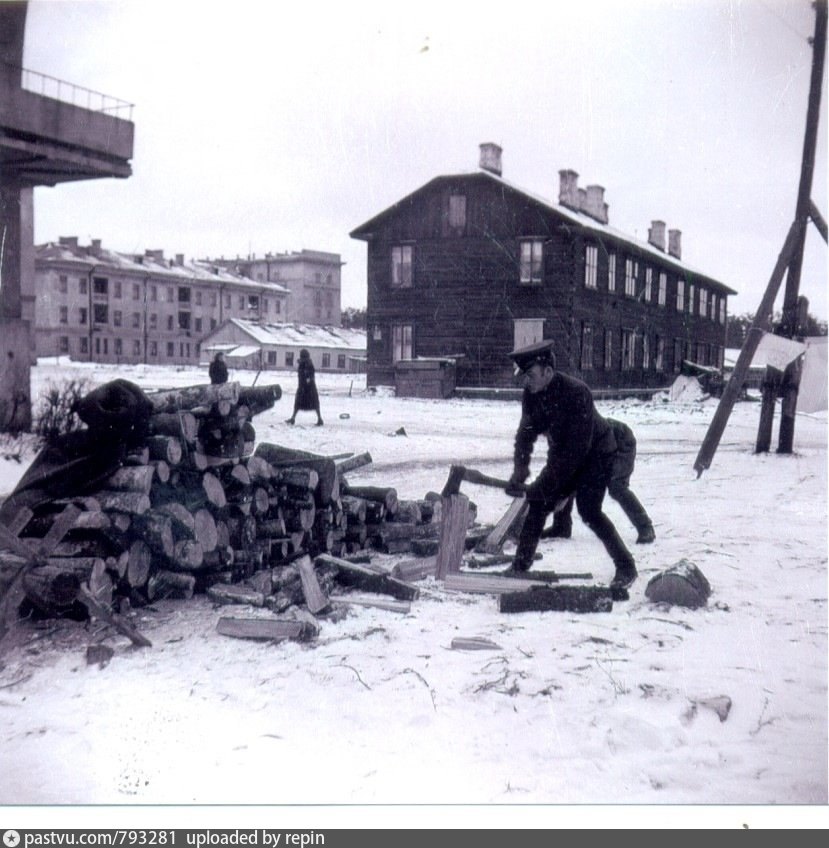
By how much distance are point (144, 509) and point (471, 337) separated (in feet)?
21.2

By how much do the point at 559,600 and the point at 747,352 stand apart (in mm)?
3404

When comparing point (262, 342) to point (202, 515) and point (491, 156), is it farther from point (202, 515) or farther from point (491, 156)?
point (491, 156)

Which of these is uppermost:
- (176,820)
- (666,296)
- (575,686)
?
(666,296)

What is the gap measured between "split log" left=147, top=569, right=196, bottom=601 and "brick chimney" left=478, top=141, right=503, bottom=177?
341cm

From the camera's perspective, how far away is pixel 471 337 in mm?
10352

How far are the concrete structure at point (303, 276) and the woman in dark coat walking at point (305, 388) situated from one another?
0.44 m

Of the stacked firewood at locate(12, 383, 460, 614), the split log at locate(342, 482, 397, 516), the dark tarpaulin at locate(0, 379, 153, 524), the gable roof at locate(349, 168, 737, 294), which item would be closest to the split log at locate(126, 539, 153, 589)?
the stacked firewood at locate(12, 383, 460, 614)

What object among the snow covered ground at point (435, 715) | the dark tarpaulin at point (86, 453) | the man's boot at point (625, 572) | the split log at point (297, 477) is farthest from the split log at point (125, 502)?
the man's boot at point (625, 572)

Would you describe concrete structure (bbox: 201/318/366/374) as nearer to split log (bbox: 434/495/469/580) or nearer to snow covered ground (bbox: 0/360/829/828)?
snow covered ground (bbox: 0/360/829/828)

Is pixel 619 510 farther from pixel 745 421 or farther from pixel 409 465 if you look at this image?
pixel 745 421

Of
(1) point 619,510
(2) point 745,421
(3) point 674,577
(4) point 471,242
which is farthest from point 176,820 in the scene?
(4) point 471,242

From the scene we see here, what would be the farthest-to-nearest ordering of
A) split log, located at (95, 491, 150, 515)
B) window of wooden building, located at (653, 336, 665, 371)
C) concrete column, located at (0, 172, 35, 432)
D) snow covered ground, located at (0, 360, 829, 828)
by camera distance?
window of wooden building, located at (653, 336, 665, 371), concrete column, located at (0, 172, 35, 432), split log, located at (95, 491, 150, 515), snow covered ground, located at (0, 360, 829, 828)

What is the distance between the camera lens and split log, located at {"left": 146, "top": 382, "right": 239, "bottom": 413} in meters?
4.93

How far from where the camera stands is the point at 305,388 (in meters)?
6.86
